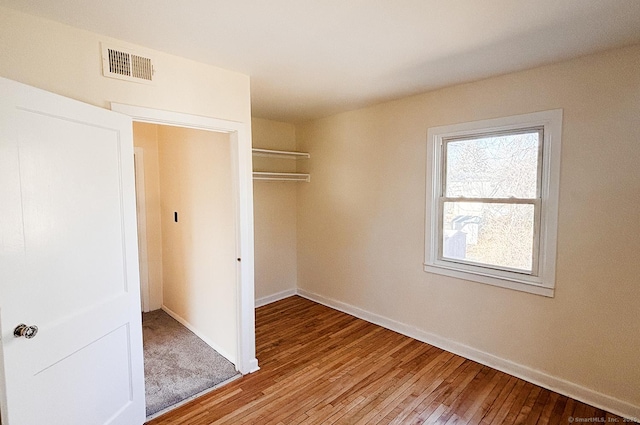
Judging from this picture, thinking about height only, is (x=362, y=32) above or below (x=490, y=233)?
above

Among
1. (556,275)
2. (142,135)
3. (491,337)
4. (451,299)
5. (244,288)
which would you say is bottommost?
(491,337)

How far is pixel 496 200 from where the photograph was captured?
2725 mm

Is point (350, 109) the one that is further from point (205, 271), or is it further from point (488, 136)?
point (205, 271)

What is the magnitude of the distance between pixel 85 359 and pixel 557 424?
9.74ft

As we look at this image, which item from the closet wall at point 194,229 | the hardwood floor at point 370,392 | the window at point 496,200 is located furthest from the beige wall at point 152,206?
the window at point 496,200

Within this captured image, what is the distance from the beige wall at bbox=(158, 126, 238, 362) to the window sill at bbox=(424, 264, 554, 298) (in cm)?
199

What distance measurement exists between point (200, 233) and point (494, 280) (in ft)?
9.40

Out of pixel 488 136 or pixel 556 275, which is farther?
pixel 488 136

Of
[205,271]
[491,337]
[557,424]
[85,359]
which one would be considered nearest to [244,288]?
[205,271]

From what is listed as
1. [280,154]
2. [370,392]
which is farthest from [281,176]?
[370,392]

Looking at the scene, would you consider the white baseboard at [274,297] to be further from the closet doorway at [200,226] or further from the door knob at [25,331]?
the door knob at [25,331]

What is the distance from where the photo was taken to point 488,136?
9.05 ft

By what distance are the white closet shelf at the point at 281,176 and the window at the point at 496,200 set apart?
183 cm

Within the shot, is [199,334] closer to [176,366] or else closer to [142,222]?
[176,366]
